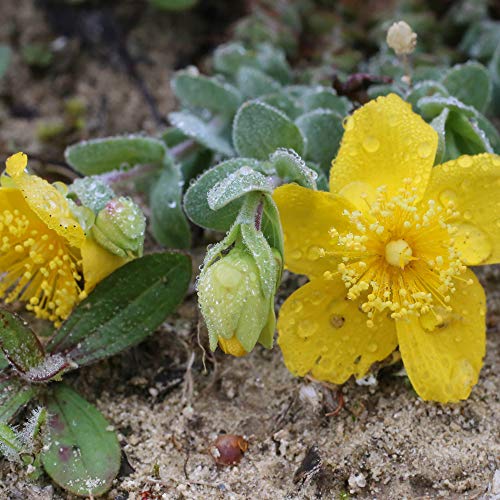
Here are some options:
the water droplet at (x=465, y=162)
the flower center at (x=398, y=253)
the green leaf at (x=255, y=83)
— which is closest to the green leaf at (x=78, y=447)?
the flower center at (x=398, y=253)

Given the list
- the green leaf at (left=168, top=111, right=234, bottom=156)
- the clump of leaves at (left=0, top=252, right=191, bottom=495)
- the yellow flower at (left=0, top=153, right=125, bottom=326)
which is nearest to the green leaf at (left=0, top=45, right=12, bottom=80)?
the green leaf at (left=168, top=111, right=234, bottom=156)

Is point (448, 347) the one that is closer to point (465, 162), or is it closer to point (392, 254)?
point (392, 254)

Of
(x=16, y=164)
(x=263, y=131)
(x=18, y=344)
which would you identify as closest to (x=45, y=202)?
(x=16, y=164)

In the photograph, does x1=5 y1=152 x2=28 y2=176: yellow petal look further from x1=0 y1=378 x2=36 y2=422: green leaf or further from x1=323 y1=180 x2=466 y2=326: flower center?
x1=323 y1=180 x2=466 y2=326: flower center

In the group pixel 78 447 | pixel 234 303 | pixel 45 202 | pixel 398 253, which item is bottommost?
pixel 78 447

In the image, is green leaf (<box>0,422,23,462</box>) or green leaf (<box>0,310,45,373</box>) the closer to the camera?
green leaf (<box>0,422,23,462</box>)

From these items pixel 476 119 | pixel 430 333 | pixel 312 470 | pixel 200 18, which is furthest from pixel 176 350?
pixel 200 18

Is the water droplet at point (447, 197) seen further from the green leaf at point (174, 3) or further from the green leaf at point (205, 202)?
the green leaf at point (174, 3)
